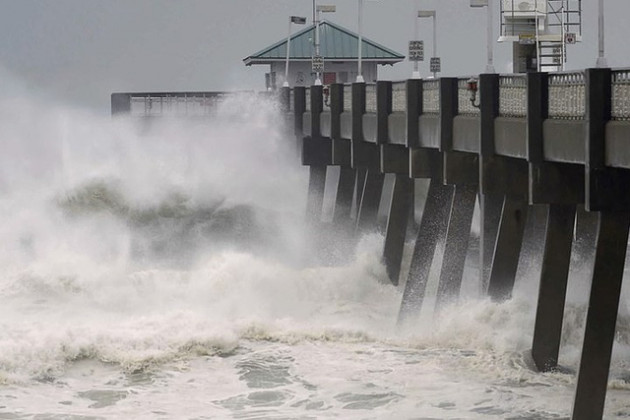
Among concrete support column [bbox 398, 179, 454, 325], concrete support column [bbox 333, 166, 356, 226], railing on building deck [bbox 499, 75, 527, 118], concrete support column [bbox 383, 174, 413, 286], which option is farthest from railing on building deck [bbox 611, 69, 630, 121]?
concrete support column [bbox 333, 166, 356, 226]

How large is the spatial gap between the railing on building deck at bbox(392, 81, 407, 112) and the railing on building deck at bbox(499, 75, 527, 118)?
724 centimetres

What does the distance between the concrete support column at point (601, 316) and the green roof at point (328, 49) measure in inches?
1977

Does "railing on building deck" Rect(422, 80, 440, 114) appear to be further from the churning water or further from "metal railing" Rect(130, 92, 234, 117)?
Result: "metal railing" Rect(130, 92, 234, 117)

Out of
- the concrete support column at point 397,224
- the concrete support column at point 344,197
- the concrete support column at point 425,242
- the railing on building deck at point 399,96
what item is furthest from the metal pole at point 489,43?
the concrete support column at point 344,197

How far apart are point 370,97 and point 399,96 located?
292 cm

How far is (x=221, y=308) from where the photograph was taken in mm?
35094

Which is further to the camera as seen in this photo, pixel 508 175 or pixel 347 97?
pixel 347 97

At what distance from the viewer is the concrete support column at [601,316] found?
2162 cm

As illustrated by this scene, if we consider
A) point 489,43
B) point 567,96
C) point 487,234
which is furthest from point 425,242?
point 567,96

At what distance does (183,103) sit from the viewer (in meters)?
56.5

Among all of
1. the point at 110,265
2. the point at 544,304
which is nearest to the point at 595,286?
the point at 544,304

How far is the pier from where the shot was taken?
21812 mm

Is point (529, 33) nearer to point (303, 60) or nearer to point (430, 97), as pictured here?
point (430, 97)

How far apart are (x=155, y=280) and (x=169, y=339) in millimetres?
9975
